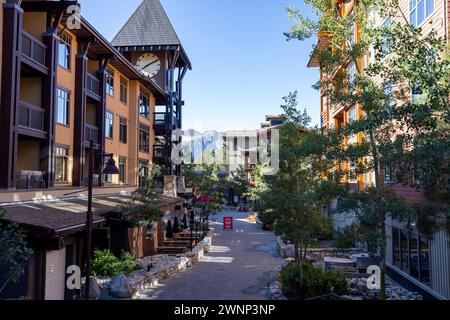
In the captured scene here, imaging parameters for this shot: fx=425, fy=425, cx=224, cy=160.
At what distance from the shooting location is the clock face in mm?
40438

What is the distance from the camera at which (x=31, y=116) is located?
62.8 feet

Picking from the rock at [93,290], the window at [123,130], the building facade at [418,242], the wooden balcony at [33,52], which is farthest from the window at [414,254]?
the window at [123,130]

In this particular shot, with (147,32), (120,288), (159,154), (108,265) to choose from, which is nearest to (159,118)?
(159,154)

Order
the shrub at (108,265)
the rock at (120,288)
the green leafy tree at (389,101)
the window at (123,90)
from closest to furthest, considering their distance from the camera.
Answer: the green leafy tree at (389,101) → the rock at (120,288) → the shrub at (108,265) → the window at (123,90)

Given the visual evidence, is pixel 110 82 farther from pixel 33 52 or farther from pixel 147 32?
pixel 147 32

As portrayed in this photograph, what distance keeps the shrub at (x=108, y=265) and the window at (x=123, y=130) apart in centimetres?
1366

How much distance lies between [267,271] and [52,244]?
492 inches

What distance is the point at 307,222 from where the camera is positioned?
684 inches

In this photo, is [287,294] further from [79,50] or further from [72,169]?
[79,50]

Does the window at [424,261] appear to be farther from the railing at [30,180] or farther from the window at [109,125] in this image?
the window at [109,125]

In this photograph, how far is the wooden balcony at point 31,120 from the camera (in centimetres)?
1833
